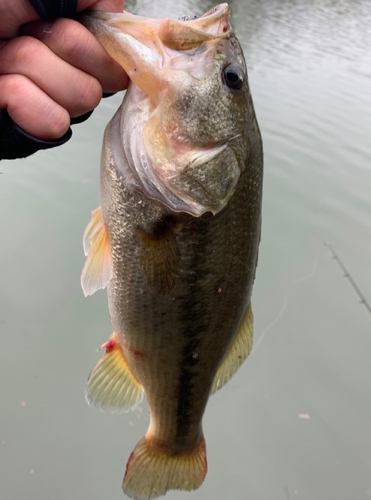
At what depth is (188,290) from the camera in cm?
125

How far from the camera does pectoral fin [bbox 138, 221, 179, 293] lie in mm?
1166

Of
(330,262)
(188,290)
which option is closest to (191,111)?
(188,290)

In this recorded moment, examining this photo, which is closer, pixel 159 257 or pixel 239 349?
pixel 159 257

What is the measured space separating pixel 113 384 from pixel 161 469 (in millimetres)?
428

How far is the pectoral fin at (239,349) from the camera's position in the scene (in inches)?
58.9

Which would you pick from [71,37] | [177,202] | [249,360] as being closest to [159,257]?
[177,202]

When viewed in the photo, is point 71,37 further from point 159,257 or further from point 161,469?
point 161,469

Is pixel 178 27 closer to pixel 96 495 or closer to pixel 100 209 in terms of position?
pixel 100 209

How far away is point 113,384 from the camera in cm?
153

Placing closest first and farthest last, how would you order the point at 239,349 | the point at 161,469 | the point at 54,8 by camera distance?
the point at 54,8
the point at 239,349
the point at 161,469

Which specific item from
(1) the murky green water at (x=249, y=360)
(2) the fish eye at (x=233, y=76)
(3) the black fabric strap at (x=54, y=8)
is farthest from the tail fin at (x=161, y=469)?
(3) the black fabric strap at (x=54, y=8)

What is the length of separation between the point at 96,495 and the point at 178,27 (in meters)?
2.30

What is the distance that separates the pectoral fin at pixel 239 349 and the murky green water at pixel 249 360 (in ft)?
3.81

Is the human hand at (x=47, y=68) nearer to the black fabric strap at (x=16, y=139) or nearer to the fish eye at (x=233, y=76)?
the black fabric strap at (x=16, y=139)
